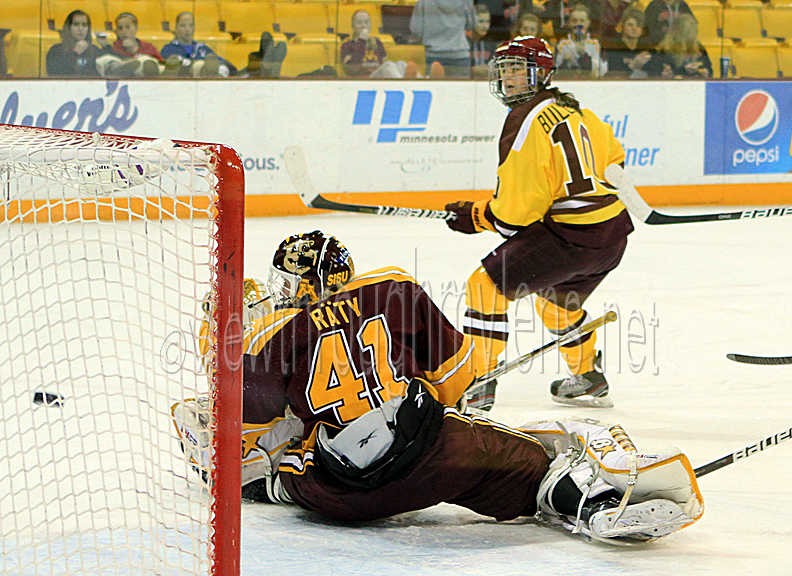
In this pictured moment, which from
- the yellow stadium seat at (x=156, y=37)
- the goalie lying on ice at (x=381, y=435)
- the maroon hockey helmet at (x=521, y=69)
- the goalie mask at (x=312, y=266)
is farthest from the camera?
the yellow stadium seat at (x=156, y=37)

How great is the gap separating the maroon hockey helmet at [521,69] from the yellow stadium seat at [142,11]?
4.03 metres

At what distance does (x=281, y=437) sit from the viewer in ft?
7.27

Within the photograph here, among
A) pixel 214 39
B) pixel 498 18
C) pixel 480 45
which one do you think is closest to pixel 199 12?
pixel 214 39

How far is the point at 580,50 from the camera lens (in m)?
7.59

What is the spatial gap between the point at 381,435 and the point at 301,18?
5611mm

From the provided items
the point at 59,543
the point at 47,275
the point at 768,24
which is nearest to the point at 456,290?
the point at 47,275

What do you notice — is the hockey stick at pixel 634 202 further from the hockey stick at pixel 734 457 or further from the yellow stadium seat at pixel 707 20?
the yellow stadium seat at pixel 707 20

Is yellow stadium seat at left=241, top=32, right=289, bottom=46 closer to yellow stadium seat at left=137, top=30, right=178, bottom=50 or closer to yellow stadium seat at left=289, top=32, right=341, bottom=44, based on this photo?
yellow stadium seat at left=289, top=32, right=341, bottom=44

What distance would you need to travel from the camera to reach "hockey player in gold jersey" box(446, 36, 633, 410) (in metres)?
3.06

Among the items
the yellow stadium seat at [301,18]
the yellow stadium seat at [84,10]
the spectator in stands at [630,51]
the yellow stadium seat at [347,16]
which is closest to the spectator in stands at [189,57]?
the yellow stadium seat at [84,10]

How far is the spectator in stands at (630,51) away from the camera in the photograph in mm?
7586

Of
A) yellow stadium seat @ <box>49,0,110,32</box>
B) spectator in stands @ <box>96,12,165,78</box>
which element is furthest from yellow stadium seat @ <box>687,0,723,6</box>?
yellow stadium seat @ <box>49,0,110,32</box>

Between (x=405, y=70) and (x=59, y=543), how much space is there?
5.49m

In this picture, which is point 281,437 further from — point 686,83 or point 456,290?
point 686,83
